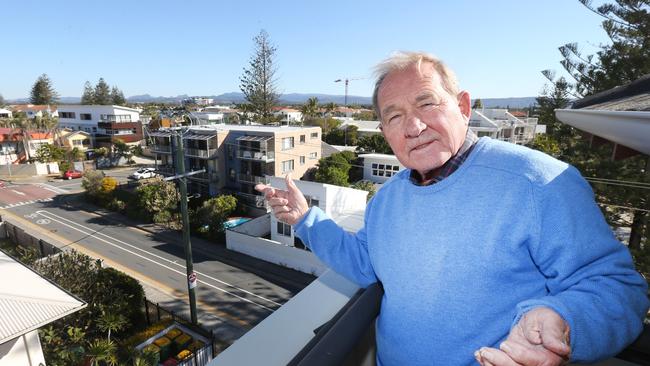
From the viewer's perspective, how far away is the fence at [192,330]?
25.8 feet

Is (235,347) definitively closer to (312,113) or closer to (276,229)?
(276,229)

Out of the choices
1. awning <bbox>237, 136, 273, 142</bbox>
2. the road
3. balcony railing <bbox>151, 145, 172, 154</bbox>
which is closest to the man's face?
the road

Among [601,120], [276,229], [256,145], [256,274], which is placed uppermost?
[601,120]

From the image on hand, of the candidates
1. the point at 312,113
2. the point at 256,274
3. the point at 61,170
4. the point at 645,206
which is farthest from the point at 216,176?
the point at 312,113

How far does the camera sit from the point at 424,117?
1.30 metres

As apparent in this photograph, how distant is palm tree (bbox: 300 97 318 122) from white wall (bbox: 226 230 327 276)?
33.7 m

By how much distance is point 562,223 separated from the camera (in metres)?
0.97

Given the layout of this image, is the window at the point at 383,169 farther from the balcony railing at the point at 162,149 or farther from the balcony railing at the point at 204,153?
the balcony railing at the point at 162,149

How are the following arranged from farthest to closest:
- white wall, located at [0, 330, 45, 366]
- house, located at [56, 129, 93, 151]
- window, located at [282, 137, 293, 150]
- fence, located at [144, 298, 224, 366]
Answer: house, located at [56, 129, 93, 151], window, located at [282, 137, 293, 150], fence, located at [144, 298, 224, 366], white wall, located at [0, 330, 45, 366]

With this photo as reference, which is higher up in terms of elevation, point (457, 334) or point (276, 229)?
point (457, 334)

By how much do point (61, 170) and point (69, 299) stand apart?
32.4m

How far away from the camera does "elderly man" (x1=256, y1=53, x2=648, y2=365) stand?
84 centimetres

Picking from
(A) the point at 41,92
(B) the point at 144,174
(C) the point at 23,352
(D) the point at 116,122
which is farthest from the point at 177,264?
(A) the point at 41,92

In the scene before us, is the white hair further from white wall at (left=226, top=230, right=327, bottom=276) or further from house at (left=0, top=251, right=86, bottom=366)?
white wall at (left=226, top=230, right=327, bottom=276)
